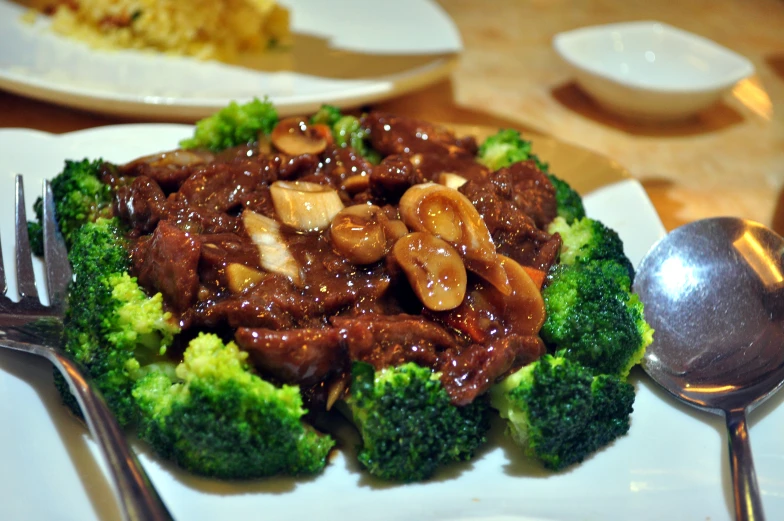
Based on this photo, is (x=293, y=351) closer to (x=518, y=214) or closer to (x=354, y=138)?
(x=518, y=214)

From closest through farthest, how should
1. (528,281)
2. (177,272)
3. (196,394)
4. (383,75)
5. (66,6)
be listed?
(196,394), (177,272), (528,281), (383,75), (66,6)

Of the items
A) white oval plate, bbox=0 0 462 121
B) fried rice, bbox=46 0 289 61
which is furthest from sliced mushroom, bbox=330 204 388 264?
fried rice, bbox=46 0 289 61

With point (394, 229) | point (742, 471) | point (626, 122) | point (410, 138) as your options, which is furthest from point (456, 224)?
point (626, 122)

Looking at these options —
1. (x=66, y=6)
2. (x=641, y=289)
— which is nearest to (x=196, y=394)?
(x=641, y=289)

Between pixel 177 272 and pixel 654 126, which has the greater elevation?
pixel 177 272

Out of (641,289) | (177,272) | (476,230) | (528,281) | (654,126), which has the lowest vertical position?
(654,126)

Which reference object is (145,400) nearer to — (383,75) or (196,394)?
(196,394)
